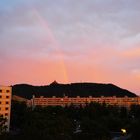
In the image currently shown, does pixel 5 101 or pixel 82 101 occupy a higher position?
pixel 82 101

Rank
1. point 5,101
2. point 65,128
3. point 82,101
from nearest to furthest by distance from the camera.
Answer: point 65,128, point 5,101, point 82,101

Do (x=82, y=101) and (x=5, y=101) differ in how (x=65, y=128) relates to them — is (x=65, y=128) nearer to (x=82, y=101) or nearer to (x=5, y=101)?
(x=5, y=101)

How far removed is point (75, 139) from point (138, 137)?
6169mm

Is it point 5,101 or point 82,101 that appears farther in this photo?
point 82,101

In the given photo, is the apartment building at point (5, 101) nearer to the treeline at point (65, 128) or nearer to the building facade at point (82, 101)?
the treeline at point (65, 128)

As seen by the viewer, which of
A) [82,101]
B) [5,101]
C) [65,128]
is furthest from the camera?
[82,101]

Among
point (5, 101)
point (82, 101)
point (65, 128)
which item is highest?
point (82, 101)

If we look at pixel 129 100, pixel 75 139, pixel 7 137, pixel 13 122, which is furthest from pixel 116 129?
pixel 129 100

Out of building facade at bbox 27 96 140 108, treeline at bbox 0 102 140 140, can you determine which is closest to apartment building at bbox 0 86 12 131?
treeline at bbox 0 102 140 140

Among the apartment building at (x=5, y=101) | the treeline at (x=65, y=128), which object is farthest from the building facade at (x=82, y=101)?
the apartment building at (x=5, y=101)

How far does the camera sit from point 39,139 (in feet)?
99.3

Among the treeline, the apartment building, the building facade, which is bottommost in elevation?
the treeline

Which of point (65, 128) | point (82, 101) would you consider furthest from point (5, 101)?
point (82, 101)

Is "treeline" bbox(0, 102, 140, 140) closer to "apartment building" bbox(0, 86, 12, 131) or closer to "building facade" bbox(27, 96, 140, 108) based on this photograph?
"apartment building" bbox(0, 86, 12, 131)
